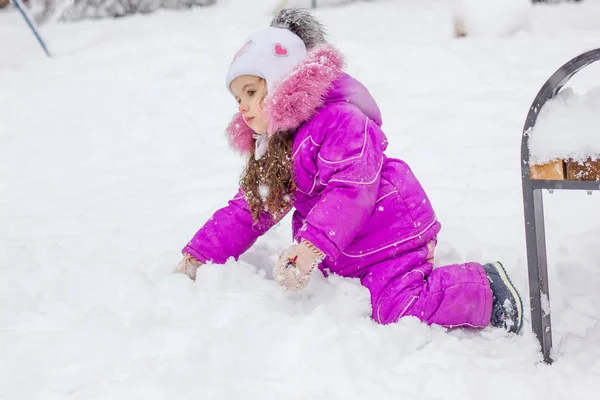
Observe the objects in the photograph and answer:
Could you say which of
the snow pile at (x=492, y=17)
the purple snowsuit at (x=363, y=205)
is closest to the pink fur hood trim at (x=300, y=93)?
the purple snowsuit at (x=363, y=205)

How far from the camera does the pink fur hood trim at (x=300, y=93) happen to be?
2.03 metres

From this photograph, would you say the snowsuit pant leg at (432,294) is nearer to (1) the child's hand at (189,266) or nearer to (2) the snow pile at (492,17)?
(1) the child's hand at (189,266)

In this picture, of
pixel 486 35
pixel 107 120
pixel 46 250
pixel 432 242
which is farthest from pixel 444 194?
pixel 486 35

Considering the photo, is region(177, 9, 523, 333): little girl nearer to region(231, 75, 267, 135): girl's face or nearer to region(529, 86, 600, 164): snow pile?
region(231, 75, 267, 135): girl's face

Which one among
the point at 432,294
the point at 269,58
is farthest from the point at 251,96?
the point at 432,294

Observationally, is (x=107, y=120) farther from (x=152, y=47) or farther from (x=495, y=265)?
(x=495, y=265)

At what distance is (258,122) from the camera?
7.14 ft

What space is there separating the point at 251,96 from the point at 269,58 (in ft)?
0.49

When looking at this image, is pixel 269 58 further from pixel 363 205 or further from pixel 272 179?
pixel 363 205

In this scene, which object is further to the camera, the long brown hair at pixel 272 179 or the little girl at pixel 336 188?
the long brown hair at pixel 272 179

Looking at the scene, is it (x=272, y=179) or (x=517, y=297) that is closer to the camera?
(x=517, y=297)

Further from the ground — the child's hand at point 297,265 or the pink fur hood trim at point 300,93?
the pink fur hood trim at point 300,93

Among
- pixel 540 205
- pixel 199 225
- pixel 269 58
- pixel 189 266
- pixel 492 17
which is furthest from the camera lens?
pixel 492 17

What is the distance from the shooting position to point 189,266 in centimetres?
237
